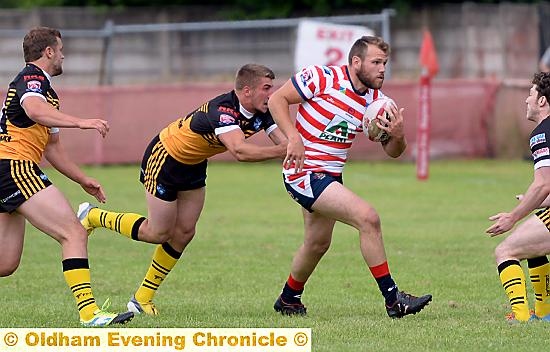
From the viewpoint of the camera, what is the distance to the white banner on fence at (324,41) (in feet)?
73.8

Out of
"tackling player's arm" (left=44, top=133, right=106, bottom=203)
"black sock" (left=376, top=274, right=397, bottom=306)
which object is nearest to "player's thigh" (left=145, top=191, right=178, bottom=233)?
"tackling player's arm" (left=44, top=133, right=106, bottom=203)

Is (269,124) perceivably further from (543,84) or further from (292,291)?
(543,84)

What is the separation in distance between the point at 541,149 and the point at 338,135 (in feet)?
4.98

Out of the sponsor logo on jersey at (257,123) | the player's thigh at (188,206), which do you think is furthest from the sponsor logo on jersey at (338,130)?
the player's thigh at (188,206)

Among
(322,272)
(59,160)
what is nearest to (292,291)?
(59,160)

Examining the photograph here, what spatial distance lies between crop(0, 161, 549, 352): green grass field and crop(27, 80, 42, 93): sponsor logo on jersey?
5.48 feet

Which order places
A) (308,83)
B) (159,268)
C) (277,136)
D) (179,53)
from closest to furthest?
1. (308,83)
2. (277,136)
3. (159,268)
4. (179,53)

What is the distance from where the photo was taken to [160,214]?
9219mm

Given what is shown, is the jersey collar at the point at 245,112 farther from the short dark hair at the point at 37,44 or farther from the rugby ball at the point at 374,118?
the short dark hair at the point at 37,44

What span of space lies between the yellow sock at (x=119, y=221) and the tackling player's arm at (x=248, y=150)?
124cm

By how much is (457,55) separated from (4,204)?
21.0 metres

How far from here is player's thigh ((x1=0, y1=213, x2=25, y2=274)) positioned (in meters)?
8.52

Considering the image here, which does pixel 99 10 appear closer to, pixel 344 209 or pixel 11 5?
pixel 11 5

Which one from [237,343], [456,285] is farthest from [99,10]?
[237,343]
